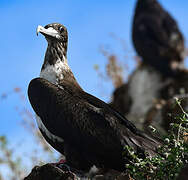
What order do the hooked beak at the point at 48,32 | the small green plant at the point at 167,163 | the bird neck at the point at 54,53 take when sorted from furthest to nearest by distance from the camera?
the bird neck at the point at 54,53
the hooked beak at the point at 48,32
the small green plant at the point at 167,163

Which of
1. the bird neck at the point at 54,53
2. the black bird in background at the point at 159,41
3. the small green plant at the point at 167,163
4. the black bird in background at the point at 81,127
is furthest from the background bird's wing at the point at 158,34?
the small green plant at the point at 167,163

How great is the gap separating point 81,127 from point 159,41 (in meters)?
9.25

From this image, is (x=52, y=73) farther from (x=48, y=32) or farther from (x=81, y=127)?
(x=81, y=127)

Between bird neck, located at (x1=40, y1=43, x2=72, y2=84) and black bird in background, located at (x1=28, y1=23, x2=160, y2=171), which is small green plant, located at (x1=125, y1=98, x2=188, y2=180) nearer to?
black bird in background, located at (x1=28, y1=23, x2=160, y2=171)

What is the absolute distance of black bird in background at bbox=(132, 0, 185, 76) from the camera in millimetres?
14141

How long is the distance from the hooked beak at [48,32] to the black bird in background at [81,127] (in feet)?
0.04

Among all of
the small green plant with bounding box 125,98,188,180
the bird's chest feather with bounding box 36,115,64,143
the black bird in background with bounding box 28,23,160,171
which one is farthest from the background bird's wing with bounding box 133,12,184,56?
the small green plant with bounding box 125,98,188,180

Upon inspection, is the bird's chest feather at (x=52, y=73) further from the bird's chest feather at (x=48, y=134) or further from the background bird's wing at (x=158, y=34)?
the background bird's wing at (x=158, y=34)

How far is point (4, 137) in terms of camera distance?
974cm

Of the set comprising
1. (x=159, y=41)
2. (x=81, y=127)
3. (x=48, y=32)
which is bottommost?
(x=81, y=127)

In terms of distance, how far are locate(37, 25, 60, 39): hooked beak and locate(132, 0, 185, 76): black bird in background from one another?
7.98m

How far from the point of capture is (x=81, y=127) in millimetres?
5441

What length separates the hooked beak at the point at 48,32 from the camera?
5.89m

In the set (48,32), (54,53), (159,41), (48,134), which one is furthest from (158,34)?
(48,134)
